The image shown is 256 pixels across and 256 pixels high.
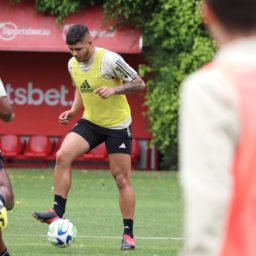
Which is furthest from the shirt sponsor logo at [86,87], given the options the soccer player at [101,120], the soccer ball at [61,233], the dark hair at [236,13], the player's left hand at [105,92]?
the dark hair at [236,13]

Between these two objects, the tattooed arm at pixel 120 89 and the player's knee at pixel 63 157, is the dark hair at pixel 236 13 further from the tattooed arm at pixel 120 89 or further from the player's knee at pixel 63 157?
the player's knee at pixel 63 157

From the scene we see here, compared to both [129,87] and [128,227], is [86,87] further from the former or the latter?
[128,227]

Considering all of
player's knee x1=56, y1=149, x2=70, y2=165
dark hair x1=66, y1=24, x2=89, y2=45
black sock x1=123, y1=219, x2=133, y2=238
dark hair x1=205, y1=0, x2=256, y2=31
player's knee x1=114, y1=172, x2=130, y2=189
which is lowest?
black sock x1=123, y1=219, x2=133, y2=238

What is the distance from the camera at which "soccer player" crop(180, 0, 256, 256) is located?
10.1ft

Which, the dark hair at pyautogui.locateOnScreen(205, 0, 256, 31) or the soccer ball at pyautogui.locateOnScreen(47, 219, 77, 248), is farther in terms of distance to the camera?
the soccer ball at pyautogui.locateOnScreen(47, 219, 77, 248)

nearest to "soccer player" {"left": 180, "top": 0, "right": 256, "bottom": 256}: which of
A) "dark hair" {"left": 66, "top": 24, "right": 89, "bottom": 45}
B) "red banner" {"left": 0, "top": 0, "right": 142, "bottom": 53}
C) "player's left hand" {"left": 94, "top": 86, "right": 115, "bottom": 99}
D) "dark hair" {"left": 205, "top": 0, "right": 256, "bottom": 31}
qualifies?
"dark hair" {"left": 205, "top": 0, "right": 256, "bottom": 31}

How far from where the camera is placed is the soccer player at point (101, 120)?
10.5m

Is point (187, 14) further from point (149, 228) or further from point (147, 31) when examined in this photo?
point (149, 228)

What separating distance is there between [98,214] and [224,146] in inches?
452

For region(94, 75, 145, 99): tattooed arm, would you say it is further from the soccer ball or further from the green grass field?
the green grass field

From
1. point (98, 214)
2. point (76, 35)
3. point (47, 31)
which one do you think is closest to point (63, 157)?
point (76, 35)

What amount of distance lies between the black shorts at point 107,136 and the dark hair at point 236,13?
24.2 feet

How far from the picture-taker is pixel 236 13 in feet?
10.4

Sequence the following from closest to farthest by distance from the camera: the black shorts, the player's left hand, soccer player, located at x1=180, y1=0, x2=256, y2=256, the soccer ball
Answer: soccer player, located at x1=180, y1=0, x2=256, y2=256 → the soccer ball → the player's left hand → the black shorts
